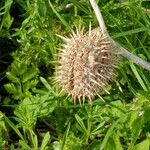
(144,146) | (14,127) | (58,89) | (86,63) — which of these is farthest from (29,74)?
(144,146)

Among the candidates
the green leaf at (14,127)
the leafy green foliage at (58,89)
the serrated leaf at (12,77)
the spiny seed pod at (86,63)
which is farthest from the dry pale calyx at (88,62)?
the serrated leaf at (12,77)

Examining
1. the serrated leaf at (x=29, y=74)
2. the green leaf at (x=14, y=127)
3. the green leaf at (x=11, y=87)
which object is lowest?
the green leaf at (x=14, y=127)

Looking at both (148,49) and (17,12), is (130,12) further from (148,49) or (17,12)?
(17,12)

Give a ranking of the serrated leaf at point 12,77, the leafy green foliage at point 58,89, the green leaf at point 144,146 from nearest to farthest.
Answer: the green leaf at point 144,146, the leafy green foliage at point 58,89, the serrated leaf at point 12,77

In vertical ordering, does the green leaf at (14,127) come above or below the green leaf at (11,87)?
below

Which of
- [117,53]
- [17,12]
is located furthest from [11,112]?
[117,53]

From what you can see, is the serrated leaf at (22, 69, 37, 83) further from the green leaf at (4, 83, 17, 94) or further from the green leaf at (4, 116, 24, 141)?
the green leaf at (4, 116, 24, 141)

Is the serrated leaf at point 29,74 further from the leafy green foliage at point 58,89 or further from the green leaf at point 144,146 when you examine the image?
the green leaf at point 144,146
